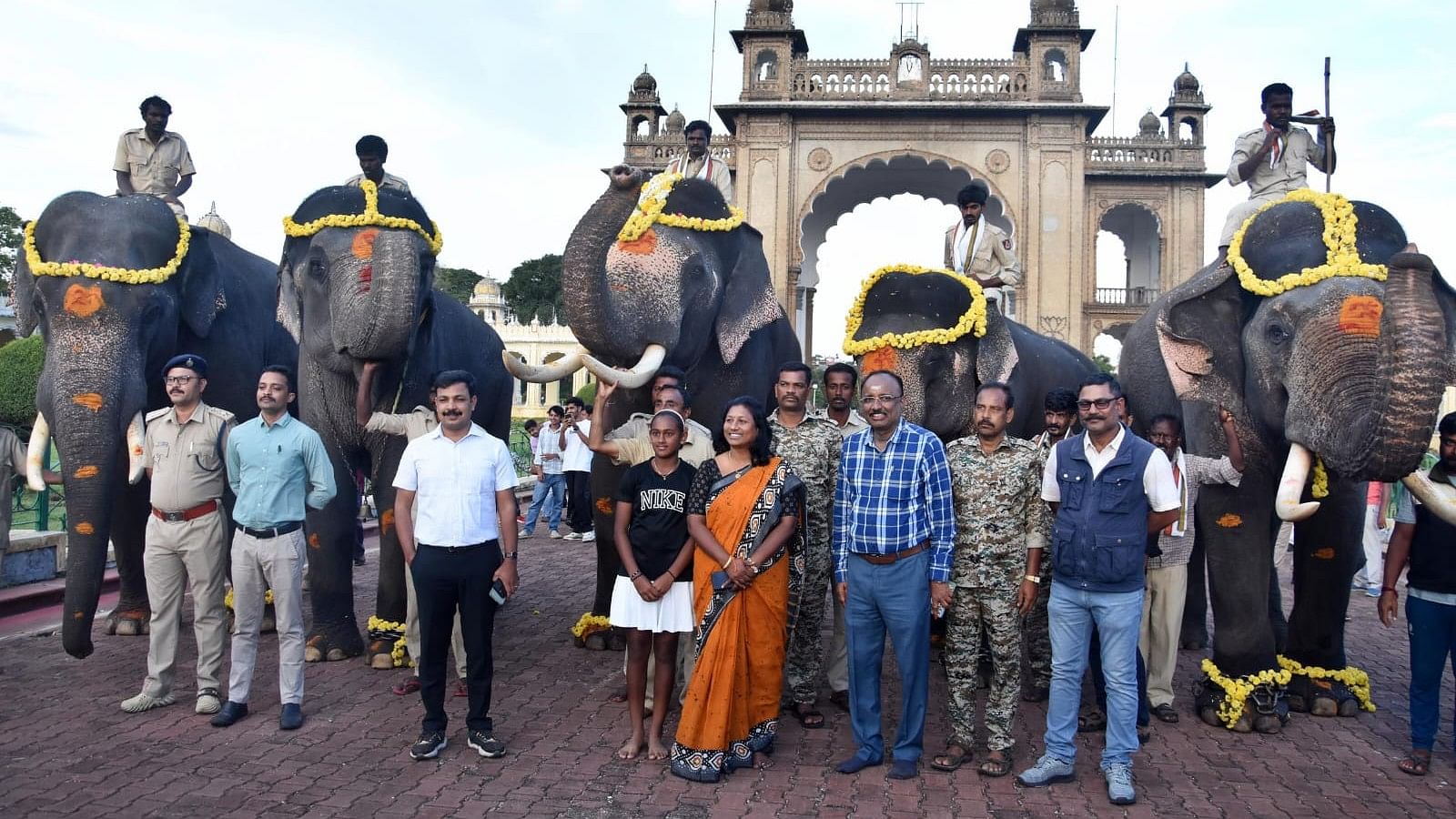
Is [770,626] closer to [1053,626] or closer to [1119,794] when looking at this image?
[1053,626]

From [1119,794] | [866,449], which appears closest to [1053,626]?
[1119,794]

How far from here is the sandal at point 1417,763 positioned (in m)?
4.61

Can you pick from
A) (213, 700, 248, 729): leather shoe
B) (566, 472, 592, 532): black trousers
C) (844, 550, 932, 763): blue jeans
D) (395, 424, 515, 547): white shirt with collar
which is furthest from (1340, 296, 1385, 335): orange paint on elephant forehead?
(566, 472, 592, 532): black trousers

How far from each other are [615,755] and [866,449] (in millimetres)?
1739

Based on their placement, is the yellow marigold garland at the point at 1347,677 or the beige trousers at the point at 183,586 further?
the yellow marigold garland at the point at 1347,677

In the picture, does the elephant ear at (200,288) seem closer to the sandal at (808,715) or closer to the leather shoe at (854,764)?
the sandal at (808,715)

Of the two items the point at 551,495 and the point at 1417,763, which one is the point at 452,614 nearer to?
the point at 1417,763

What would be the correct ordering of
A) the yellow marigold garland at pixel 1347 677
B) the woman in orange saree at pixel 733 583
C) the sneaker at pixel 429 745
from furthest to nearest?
1. the yellow marigold garland at pixel 1347 677
2. the sneaker at pixel 429 745
3. the woman in orange saree at pixel 733 583

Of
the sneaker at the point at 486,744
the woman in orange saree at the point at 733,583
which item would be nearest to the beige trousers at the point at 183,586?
the sneaker at the point at 486,744

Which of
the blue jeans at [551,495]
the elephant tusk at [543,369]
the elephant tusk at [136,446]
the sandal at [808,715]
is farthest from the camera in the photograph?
the blue jeans at [551,495]

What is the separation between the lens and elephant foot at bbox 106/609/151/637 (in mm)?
6773

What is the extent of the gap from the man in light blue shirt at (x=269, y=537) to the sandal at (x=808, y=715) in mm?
2372

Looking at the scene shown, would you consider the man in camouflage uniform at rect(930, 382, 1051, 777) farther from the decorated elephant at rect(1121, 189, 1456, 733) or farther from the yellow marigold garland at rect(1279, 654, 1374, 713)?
the yellow marigold garland at rect(1279, 654, 1374, 713)

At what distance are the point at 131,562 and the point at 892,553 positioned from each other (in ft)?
17.2
